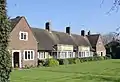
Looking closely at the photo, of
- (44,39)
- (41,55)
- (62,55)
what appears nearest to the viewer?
(41,55)

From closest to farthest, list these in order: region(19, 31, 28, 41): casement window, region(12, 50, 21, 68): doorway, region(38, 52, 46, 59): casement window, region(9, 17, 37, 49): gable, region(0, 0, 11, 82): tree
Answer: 1. region(0, 0, 11, 82): tree
2. region(9, 17, 37, 49): gable
3. region(12, 50, 21, 68): doorway
4. region(19, 31, 28, 41): casement window
5. region(38, 52, 46, 59): casement window

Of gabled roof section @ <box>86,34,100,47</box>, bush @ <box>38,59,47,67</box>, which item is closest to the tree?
bush @ <box>38,59,47,67</box>

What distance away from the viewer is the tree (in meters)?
11.8

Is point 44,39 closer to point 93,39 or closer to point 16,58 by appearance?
point 16,58

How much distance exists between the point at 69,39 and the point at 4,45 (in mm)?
53759

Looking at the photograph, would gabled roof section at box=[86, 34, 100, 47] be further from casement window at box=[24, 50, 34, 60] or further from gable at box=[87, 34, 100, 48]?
casement window at box=[24, 50, 34, 60]

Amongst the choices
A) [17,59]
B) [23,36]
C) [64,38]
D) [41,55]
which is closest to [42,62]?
[41,55]

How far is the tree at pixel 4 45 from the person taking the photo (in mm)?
11789

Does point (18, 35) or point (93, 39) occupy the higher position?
point (93, 39)

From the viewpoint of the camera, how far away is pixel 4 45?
11953 mm

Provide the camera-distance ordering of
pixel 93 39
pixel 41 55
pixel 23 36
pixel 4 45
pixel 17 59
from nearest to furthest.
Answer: pixel 4 45
pixel 17 59
pixel 23 36
pixel 41 55
pixel 93 39

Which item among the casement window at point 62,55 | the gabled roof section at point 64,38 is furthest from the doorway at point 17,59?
the gabled roof section at point 64,38

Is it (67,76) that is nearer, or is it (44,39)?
(67,76)

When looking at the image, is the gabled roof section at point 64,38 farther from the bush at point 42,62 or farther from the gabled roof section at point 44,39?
the bush at point 42,62
